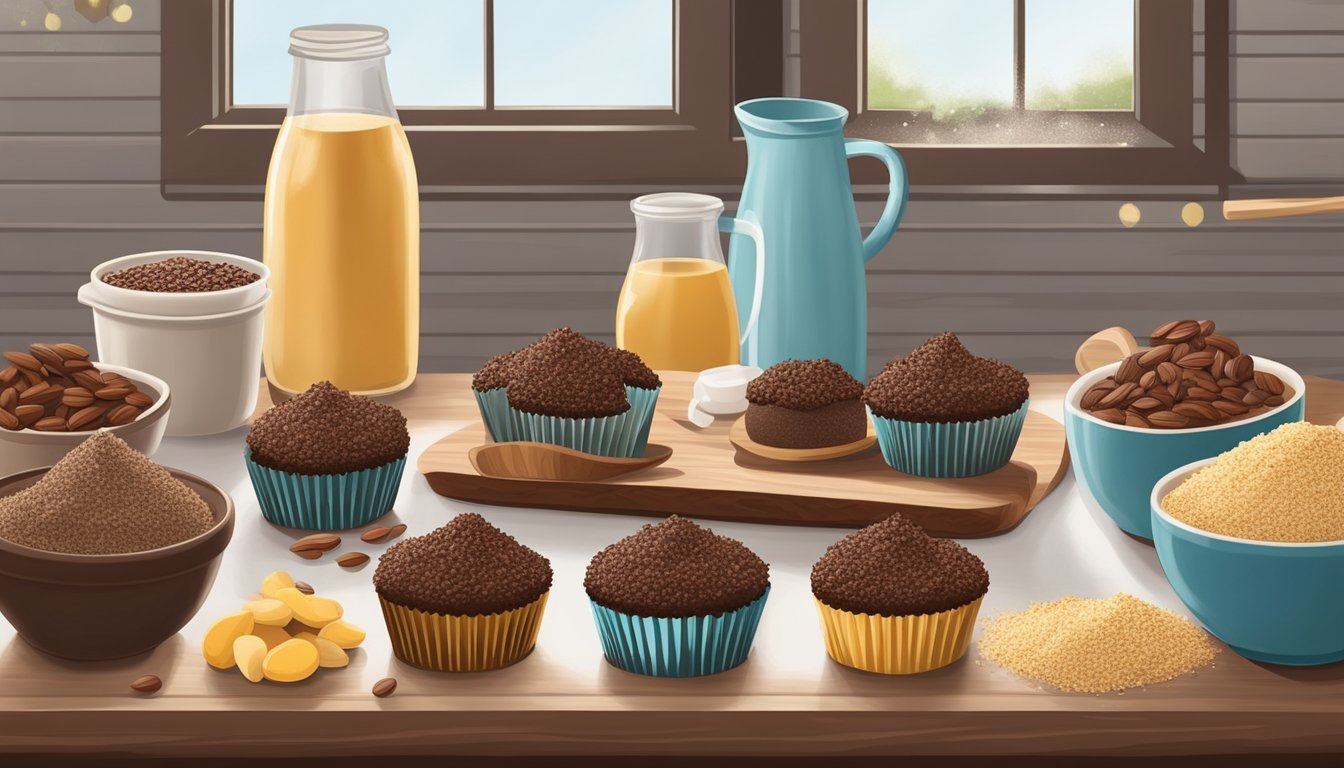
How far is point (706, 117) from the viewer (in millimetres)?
2547

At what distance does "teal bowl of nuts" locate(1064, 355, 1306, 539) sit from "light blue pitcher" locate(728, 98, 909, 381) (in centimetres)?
40

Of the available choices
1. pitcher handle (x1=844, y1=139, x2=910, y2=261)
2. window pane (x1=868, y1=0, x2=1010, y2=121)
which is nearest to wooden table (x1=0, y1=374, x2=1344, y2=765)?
pitcher handle (x1=844, y1=139, x2=910, y2=261)

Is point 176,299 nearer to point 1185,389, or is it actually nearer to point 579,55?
point 1185,389

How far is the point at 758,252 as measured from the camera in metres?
1.58

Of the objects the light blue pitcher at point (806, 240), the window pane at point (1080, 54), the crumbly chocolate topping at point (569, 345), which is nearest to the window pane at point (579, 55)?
the window pane at point (1080, 54)

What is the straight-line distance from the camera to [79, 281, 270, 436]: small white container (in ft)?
4.82

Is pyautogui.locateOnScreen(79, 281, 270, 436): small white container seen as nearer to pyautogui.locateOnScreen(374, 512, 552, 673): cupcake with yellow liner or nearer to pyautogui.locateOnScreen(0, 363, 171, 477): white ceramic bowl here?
pyautogui.locateOnScreen(0, 363, 171, 477): white ceramic bowl

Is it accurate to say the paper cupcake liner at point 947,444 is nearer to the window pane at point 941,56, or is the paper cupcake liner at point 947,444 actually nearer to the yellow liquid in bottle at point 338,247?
the yellow liquid in bottle at point 338,247

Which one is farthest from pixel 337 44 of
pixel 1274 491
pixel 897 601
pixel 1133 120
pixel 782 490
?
pixel 1133 120

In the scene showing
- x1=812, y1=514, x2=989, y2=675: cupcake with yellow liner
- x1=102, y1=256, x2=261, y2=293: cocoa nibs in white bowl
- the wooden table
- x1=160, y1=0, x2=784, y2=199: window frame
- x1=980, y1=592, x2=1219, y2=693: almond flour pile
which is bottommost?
the wooden table

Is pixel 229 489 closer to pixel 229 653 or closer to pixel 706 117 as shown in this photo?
pixel 229 653

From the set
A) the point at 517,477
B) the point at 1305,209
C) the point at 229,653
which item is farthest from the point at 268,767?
the point at 1305,209

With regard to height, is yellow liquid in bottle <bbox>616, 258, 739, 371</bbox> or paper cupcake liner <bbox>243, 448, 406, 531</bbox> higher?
yellow liquid in bottle <bbox>616, 258, 739, 371</bbox>

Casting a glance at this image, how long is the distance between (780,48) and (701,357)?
1.08 metres
